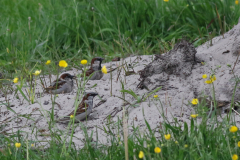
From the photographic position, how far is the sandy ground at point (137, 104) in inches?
136

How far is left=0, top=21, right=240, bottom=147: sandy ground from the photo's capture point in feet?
11.3

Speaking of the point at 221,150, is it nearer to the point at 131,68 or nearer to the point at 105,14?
the point at 131,68

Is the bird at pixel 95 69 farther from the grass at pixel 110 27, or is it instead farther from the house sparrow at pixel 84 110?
the house sparrow at pixel 84 110

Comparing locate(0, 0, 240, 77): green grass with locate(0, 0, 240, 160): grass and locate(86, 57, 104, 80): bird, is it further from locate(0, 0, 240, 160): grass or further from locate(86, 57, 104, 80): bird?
locate(86, 57, 104, 80): bird

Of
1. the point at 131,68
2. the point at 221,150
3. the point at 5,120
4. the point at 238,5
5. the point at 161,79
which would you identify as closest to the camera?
the point at 221,150

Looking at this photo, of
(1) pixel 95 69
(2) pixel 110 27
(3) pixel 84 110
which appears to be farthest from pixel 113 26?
(3) pixel 84 110

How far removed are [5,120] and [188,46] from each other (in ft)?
7.88

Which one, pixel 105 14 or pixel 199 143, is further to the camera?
pixel 105 14

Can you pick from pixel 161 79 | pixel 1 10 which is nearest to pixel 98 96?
pixel 161 79

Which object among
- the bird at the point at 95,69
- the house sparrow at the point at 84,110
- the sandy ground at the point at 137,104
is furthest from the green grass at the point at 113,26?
the house sparrow at the point at 84,110

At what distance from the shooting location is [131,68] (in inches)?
195

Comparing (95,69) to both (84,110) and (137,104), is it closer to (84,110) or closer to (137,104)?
(84,110)

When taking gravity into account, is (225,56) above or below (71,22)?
below

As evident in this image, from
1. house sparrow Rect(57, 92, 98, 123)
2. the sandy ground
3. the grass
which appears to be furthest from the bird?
house sparrow Rect(57, 92, 98, 123)
